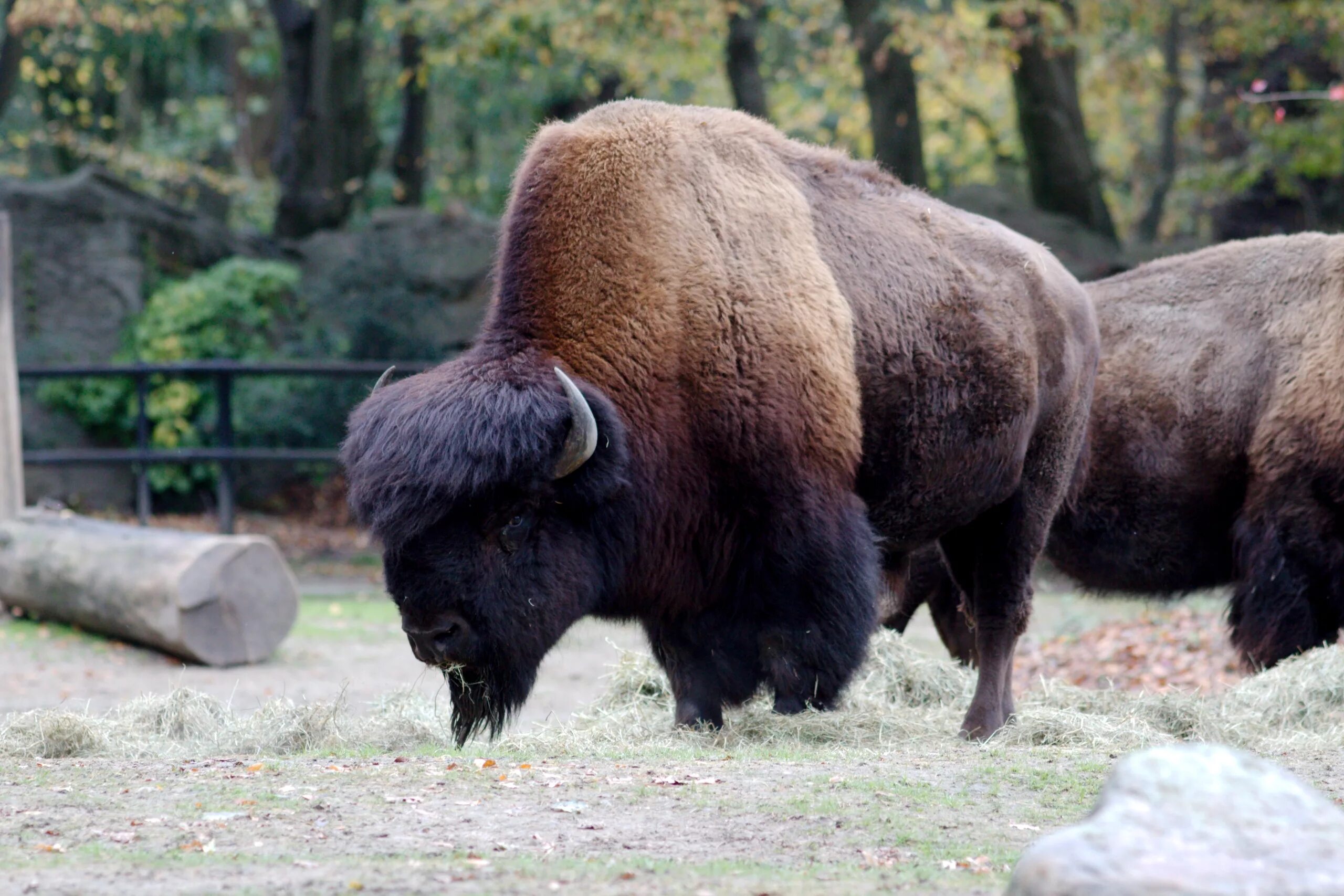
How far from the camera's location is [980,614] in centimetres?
678

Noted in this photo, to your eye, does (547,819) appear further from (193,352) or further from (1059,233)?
(193,352)

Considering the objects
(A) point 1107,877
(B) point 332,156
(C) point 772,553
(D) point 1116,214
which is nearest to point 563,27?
(B) point 332,156

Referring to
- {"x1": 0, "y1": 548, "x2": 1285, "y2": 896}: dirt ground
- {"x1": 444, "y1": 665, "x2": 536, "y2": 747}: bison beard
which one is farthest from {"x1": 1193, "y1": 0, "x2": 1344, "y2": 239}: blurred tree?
{"x1": 444, "y1": 665, "x2": 536, "y2": 747}: bison beard

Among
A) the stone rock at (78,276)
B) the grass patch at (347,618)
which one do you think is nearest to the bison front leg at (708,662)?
the grass patch at (347,618)

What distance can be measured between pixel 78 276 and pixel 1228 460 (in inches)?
521

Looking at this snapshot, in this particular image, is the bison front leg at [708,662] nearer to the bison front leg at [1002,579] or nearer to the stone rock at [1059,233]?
the bison front leg at [1002,579]

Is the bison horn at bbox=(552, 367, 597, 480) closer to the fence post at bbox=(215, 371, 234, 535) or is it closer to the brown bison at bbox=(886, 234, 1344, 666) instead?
the brown bison at bbox=(886, 234, 1344, 666)

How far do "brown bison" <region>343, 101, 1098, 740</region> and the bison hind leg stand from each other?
5.89 ft

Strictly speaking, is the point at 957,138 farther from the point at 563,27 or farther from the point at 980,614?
the point at 980,614

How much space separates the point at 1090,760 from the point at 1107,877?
103 inches

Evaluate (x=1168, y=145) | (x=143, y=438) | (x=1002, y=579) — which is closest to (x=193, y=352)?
(x=143, y=438)

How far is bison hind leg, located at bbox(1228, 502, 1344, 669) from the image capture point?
757 centimetres

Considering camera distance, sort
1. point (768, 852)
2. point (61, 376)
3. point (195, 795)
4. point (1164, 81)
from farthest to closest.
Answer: point (1164, 81) → point (61, 376) → point (195, 795) → point (768, 852)

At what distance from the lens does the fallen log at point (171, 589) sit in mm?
9094
